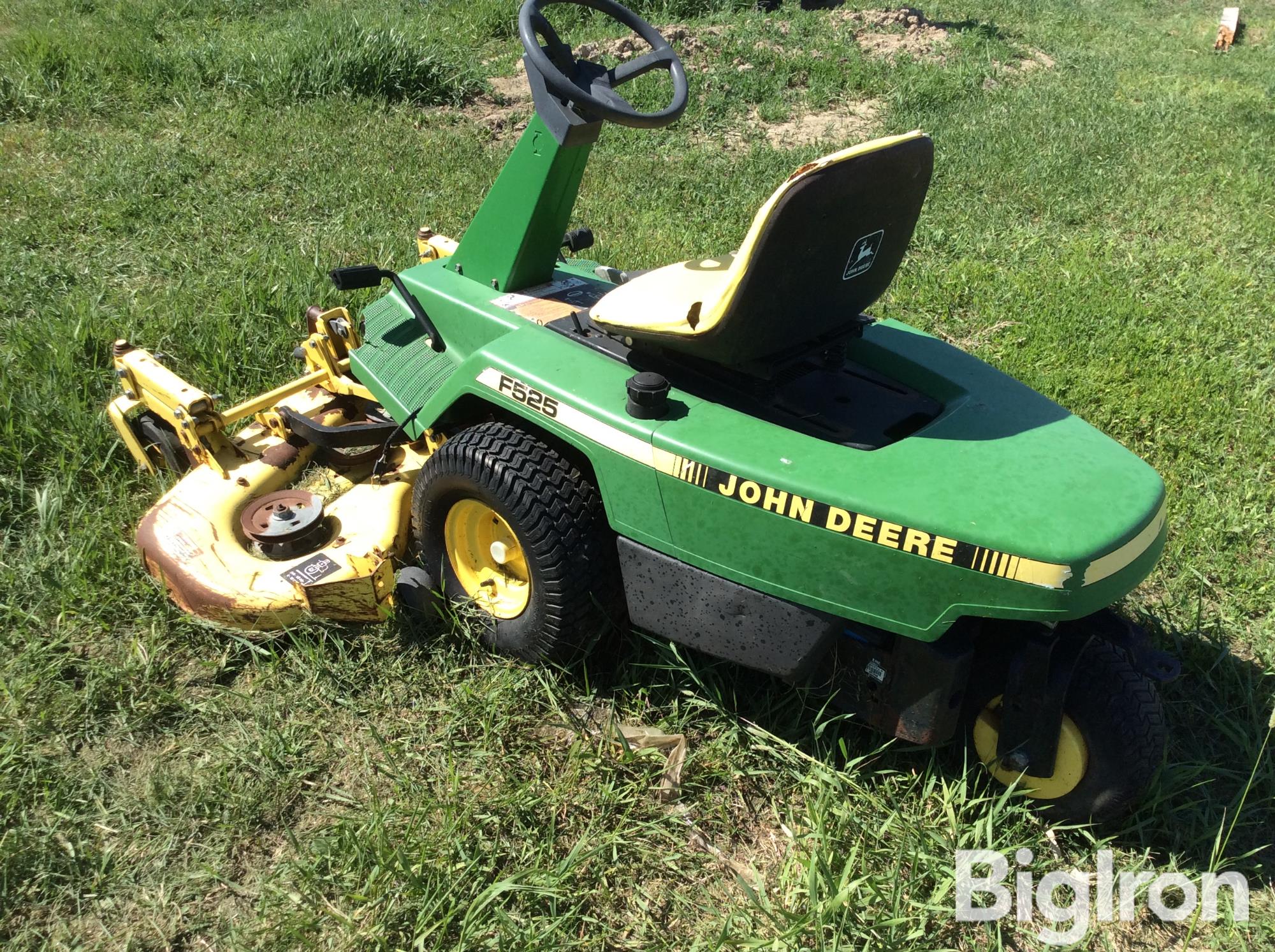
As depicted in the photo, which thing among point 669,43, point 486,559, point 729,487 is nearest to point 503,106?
point 669,43

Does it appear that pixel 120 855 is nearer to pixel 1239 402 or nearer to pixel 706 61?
pixel 1239 402

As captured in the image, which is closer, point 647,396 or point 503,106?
point 647,396

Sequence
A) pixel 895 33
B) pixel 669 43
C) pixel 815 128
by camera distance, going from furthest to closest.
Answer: pixel 895 33 < pixel 669 43 < pixel 815 128

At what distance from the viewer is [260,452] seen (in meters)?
3.14

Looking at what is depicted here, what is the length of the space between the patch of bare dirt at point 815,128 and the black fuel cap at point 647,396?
190 inches

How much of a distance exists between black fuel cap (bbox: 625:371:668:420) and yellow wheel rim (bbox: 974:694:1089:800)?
1.01m

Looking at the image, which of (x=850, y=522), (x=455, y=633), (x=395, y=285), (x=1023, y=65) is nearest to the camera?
(x=850, y=522)

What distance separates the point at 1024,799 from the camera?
2.22 meters

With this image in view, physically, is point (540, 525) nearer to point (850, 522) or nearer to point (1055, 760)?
point (850, 522)

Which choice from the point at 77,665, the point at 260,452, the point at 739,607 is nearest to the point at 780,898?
Answer: the point at 739,607

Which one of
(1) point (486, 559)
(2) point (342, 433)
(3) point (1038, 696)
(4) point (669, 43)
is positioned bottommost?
(1) point (486, 559)

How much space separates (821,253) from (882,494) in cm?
Result: 58

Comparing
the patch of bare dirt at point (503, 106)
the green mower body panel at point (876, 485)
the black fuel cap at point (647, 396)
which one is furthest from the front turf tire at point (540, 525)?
the patch of bare dirt at point (503, 106)

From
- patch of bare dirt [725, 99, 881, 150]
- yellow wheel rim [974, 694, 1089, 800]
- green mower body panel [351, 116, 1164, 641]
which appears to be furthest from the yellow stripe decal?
patch of bare dirt [725, 99, 881, 150]
